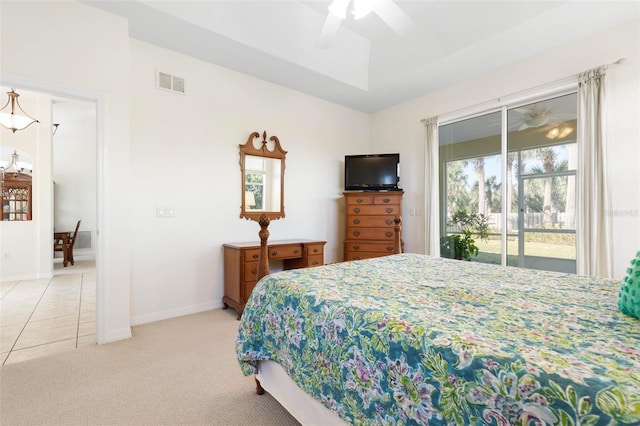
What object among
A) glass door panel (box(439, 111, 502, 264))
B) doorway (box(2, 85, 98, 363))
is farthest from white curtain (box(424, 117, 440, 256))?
doorway (box(2, 85, 98, 363))

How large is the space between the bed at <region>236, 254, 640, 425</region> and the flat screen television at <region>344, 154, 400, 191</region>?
268 centimetres

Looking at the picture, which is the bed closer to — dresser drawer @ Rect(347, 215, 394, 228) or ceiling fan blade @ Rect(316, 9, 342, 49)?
ceiling fan blade @ Rect(316, 9, 342, 49)

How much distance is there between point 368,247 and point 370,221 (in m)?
0.38

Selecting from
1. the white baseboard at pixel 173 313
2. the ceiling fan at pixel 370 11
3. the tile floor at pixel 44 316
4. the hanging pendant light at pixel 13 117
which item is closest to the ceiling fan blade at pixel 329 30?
the ceiling fan at pixel 370 11

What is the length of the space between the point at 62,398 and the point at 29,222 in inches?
180

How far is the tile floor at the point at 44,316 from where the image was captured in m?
2.43

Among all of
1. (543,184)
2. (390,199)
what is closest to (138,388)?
(390,199)

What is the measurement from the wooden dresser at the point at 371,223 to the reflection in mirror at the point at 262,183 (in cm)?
110

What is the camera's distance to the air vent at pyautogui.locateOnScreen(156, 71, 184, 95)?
3.06m

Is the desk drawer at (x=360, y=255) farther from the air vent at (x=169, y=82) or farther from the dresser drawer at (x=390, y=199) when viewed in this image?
the air vent at (x=169, y=82)

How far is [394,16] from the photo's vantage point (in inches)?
85.3

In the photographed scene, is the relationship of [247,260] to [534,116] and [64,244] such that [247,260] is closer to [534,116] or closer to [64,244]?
[534,116]

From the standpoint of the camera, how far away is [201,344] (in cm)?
250

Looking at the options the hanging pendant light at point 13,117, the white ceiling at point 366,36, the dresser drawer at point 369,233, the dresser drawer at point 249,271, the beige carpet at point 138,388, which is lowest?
the beige carpet at point 138,388
